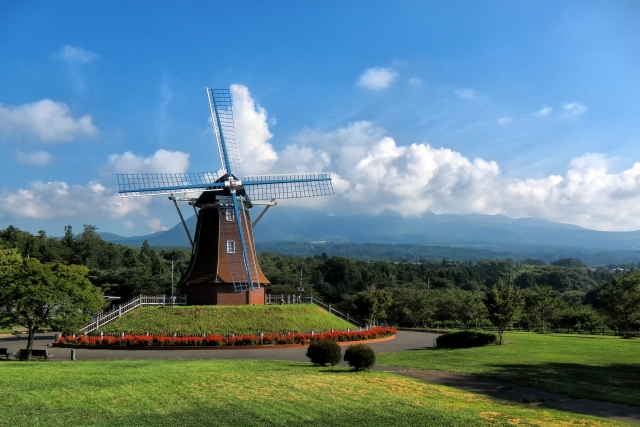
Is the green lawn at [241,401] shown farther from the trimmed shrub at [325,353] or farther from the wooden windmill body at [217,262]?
the wooden windmill body at [217,262]

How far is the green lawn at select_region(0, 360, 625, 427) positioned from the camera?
9844 mm

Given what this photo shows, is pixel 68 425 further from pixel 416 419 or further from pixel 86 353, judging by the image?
pixel 86 353

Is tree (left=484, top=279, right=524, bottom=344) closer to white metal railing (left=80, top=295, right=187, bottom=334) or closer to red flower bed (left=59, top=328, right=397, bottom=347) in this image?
red flower bed (left=59, top=328, right=397, bottom=347)

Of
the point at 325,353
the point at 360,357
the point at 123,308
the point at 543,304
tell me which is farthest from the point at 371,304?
the point at 360,357

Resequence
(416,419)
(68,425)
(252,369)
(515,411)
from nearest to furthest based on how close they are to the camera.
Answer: (68,425), (416,419), (515,411), (252,369)

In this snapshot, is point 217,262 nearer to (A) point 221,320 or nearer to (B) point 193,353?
(A) point 221,320

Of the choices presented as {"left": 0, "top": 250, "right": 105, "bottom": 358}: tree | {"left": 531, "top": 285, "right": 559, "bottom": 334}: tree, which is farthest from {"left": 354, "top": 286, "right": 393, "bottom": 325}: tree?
{"left": 0, "top": 250, "right": 105, "bottom": 358}: tree

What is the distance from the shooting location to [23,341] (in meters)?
30.8

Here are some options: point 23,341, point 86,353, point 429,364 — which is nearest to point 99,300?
point 86,353

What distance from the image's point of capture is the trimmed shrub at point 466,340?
26734mm

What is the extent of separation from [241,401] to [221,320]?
807 inches

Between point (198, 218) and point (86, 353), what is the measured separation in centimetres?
1456

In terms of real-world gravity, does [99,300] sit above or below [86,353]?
above

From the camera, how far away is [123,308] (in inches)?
1303
